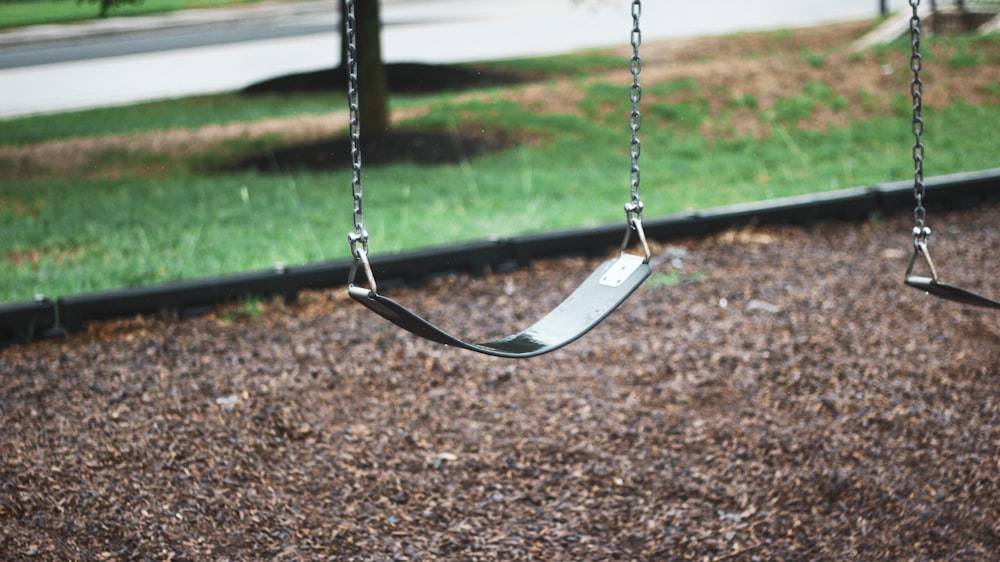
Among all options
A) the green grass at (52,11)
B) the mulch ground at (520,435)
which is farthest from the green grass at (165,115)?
the mulch ground at (520,435)

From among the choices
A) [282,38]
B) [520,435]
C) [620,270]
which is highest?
[282,38]

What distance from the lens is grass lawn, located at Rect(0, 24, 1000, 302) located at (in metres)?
6.40

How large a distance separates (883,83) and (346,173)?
5.75 meters

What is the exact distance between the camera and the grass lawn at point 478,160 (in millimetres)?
6398

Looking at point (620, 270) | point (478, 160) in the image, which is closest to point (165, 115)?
point (478, 160)

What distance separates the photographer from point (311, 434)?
368 cm

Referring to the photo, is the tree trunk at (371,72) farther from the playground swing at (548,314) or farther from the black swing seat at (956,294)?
the black swing seat at (956,294)

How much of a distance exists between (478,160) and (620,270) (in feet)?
19.2

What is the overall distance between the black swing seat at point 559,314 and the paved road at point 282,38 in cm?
953

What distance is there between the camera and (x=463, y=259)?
5.61 metres

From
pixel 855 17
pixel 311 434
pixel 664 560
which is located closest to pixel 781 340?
pixel 664 560

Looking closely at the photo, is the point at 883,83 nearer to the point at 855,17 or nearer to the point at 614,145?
the point at 614,145

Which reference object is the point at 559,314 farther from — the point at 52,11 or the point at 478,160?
the point at 52,11

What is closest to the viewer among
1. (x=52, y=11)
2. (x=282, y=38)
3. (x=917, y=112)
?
(x=917, y=112)
